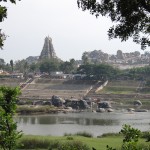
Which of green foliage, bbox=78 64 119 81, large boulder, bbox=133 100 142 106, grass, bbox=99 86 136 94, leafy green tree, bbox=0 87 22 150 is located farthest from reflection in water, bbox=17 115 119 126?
green foliage, bbox=78 64 119 81

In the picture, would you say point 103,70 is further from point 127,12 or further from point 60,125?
point 127,12

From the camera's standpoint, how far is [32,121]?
1800 inches

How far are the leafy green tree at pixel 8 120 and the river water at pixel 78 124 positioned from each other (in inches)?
1039

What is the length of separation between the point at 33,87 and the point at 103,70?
1611cm

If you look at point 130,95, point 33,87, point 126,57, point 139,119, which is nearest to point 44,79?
point 33,87

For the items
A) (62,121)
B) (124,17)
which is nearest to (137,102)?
(62,121)

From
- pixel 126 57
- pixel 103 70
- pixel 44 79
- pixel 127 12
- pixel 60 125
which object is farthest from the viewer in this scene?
pixel 126 57

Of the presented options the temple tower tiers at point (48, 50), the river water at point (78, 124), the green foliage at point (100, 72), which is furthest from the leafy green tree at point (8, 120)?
the temple tower tiers at point (48, 50)

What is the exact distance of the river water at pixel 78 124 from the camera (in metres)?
37.3

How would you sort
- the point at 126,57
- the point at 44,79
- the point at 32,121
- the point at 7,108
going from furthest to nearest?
the point at 126,57, the point at 44,79, the point at 32,121, the point at 7,108

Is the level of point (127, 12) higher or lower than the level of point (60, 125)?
higher

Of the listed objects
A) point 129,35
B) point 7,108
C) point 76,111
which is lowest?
point 76,111

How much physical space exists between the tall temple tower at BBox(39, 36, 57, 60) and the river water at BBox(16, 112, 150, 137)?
9232cm

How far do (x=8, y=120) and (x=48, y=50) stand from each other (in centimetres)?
13681
